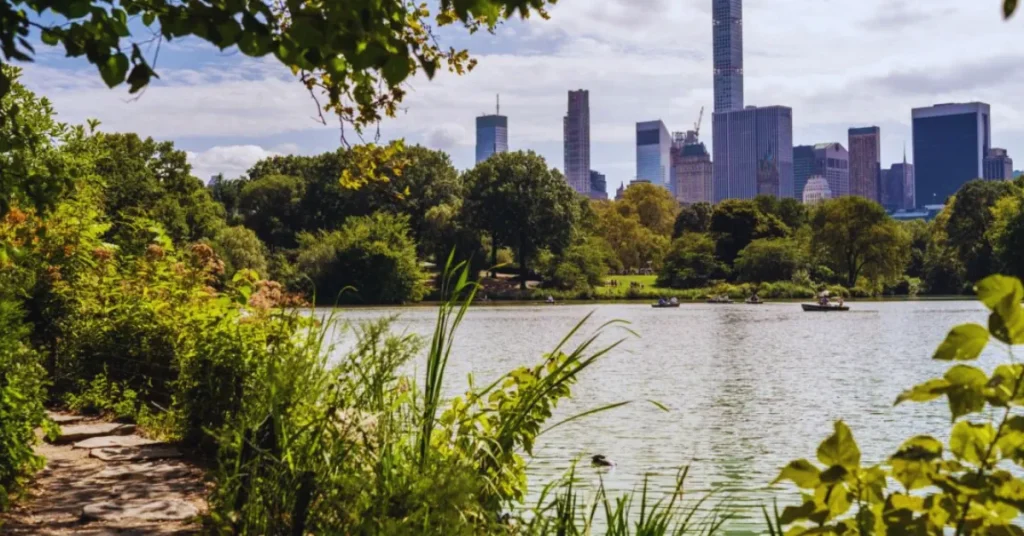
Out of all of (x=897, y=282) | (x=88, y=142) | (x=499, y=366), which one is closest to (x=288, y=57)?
(x=88, y=142)

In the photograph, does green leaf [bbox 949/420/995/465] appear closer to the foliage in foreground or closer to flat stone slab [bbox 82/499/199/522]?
the foliage in foreground

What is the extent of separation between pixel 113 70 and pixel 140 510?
7.27ft

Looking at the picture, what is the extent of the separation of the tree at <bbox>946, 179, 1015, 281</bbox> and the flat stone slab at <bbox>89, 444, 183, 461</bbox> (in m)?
58.3

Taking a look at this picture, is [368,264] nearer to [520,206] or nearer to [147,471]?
[520,206]

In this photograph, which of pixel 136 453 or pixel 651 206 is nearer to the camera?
pixel 136 453

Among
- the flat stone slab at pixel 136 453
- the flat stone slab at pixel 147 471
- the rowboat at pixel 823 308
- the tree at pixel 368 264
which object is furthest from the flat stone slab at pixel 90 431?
the tree at pixel 368 264

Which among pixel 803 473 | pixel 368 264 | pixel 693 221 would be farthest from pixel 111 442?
pixel 693 221

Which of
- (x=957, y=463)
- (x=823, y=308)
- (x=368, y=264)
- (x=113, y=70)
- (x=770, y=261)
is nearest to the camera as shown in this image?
(x=957, y=463)

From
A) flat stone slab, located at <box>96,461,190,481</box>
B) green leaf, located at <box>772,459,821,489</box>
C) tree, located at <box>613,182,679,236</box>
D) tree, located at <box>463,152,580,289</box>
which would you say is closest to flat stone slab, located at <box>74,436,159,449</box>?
flat stone slab, located at <box>96,461,190,481</box>

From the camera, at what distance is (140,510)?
3.87m

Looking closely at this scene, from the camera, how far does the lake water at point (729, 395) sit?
9203 millimetres

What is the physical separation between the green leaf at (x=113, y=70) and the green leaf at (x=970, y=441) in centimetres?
173

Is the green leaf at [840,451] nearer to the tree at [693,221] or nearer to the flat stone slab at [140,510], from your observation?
the flat stone slab at [140,510]

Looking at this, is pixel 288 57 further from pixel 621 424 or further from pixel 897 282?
pixel 897 282
